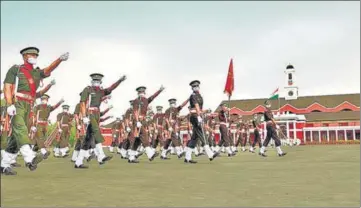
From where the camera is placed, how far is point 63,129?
20.8 meters

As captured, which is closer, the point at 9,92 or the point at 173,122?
the point at 9,92

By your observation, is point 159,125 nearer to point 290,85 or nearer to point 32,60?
point 32,60

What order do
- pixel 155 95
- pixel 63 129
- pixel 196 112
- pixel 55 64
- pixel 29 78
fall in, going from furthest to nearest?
pixel 63 129, pixel 196 112, pixel 155 95, pixel 29 78, pixel 55 64

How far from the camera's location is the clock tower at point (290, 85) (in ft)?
238

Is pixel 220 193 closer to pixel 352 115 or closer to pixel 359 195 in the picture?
pixel 359 195

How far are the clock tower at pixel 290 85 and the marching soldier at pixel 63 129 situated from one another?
180ft

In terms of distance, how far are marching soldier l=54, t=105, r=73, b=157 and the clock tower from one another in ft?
180

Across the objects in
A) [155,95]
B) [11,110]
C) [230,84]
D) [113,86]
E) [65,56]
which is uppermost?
[230,84]

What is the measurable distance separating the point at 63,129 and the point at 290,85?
58.4 meters

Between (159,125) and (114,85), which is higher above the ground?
(114,85)

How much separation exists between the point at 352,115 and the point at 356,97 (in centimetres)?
621

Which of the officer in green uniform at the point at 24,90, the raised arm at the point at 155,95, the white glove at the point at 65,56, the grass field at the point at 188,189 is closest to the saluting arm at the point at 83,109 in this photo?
the grass field at the point at 188,189

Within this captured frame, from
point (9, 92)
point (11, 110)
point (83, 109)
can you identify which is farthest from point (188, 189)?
point (83, 109)

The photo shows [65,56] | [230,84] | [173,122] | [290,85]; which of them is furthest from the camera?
[290,85]
